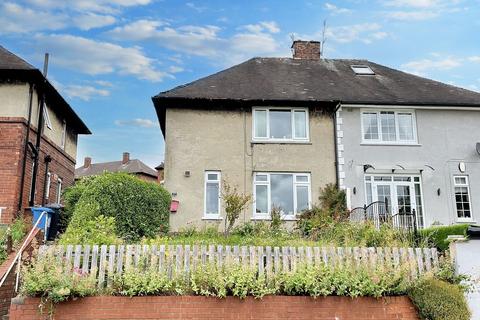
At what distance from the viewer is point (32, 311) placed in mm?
7648

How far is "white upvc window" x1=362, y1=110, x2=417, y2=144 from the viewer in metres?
16.9

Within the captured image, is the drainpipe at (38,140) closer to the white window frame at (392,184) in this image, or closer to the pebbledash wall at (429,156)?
the pebbledash wall at (429,156)

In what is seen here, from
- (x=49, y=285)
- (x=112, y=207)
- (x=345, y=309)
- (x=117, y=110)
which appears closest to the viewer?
(x=49, y=285)

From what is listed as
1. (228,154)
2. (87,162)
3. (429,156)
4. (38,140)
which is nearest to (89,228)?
(38,140)

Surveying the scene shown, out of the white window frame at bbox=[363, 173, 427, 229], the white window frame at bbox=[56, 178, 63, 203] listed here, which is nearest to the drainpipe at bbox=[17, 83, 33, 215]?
the white window frame at bbox=[56, 178, 63, 203]

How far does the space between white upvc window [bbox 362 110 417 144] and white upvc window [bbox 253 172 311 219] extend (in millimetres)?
3165

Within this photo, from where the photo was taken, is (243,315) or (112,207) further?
(112,207)

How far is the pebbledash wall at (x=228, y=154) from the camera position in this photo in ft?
52.7

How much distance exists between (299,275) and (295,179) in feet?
27.5

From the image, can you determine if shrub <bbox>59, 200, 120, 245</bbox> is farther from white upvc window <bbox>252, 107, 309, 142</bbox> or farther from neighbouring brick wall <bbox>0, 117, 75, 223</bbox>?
white upvc window <bbox>252, 107, 309, 142</bbox>

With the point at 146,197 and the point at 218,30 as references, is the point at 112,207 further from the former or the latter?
the point at 218,30

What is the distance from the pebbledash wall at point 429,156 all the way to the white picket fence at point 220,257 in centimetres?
734

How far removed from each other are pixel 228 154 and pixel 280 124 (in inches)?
97.5

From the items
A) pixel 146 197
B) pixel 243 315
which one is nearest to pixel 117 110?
pixel 146 197
